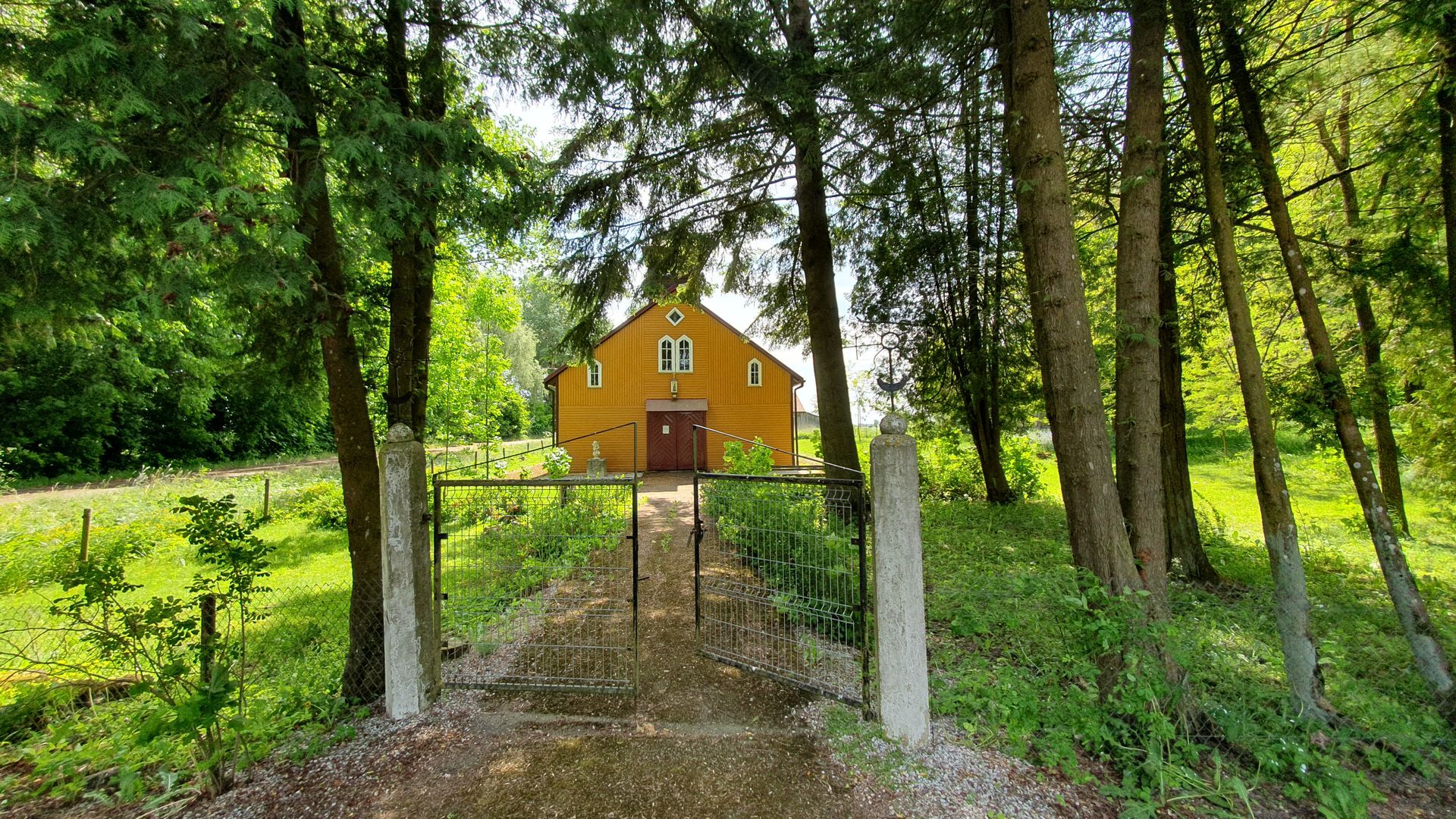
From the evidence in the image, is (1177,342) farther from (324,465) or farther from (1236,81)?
(324,465)

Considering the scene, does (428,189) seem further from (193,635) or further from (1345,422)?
(1345,422)

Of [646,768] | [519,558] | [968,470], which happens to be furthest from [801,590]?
[968,470]

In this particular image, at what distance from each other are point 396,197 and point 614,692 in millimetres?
3663

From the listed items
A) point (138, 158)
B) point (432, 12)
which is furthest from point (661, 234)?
point (138, 158)

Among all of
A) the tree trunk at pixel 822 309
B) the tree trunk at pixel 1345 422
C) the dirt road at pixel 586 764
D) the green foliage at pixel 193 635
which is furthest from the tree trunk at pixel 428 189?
the tree trunk at pixel 1345 422

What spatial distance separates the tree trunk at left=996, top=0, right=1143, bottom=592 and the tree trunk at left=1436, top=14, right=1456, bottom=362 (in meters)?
2.95

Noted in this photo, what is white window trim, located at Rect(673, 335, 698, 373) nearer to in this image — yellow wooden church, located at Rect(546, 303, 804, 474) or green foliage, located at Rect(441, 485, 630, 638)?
yellow wooden church, located at Rect(546, 303, 804, 474)

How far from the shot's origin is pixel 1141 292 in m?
3.56

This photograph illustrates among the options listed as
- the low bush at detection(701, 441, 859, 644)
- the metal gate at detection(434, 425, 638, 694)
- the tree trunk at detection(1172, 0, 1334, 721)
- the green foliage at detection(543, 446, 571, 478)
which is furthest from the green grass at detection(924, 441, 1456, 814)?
the green foliage at detection(543, 446, 571, 478)

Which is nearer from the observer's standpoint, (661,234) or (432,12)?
(432,12)

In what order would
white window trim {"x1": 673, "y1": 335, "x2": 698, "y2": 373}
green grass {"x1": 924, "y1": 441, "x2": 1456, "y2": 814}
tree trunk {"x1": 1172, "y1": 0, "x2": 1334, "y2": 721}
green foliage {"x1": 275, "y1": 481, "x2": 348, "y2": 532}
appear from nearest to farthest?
green grass {"x1": 924, "y1": 441, "x2": 1456, "y2": 814}
tree trunk {"x1": 1172, "y1": 0, "x2": 1334, "y2": 721}
green foliage {"x1": 275, "y1": 481, "x2": 348, "y2": 532}
white window trim {"x1": 673, "y1": 335, "x2": 698, "y2": 373}

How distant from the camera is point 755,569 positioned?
484 cm

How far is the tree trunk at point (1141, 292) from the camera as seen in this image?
3496 mm

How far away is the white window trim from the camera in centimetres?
1888
